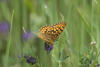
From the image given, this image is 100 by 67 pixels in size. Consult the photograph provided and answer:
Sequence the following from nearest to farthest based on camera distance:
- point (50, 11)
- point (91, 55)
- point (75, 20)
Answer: point (91, 55) < point (50, 11) < point (75, 20)

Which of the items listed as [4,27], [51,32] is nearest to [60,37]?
[51,32]

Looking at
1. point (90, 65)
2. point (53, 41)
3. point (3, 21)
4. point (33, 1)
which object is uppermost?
point (33, 1)

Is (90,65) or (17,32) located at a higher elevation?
(17,32)

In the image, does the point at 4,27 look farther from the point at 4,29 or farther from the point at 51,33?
the point at 51,33

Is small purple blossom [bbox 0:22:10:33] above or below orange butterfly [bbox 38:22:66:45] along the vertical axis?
above

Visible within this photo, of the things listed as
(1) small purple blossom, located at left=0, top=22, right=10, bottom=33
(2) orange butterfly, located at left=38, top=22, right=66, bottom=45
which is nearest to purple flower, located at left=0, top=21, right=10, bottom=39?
(1) small purple blossom, located at left=0, top=22, right=10, bottom=33

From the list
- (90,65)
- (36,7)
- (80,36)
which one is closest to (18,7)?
(36,7)

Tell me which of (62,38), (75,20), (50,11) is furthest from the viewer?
(75,20)

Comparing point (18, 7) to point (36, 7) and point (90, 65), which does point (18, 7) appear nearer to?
point (36, 7)

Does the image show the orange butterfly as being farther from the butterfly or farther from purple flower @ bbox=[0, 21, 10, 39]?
purple flower @ bbox=[0, 21, 10, 39]
